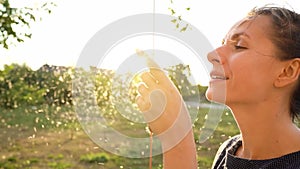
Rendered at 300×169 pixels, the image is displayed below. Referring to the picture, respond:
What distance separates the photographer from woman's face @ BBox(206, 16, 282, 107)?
96 cm

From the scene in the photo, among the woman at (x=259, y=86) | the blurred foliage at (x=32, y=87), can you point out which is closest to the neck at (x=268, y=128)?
the woman at (x=259, y=86)

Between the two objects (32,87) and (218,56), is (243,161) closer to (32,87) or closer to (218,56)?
(218,56)

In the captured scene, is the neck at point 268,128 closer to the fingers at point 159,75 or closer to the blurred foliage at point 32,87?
the fingers at point 159,75

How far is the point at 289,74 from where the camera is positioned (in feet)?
3.17

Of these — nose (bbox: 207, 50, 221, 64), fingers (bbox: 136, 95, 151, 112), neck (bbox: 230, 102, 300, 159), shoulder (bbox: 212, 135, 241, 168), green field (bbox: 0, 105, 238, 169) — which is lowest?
green field (bbox: 0, 105, 238, 169)

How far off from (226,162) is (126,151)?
1.54 metres

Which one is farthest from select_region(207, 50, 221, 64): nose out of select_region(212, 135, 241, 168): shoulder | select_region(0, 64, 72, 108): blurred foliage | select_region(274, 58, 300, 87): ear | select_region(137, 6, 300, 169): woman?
select_region(0, 64, 72, 108): blurred foliage

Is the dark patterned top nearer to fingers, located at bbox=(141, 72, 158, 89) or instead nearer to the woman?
the woman

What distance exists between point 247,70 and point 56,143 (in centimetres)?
223

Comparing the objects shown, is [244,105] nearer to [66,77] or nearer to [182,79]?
[182,79]

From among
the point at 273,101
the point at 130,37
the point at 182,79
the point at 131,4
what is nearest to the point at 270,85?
the point at 273,101

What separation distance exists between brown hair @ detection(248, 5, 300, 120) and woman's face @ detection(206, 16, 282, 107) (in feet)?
0.05

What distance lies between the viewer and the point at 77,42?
2.26 metres

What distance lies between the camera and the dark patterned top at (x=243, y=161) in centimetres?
93
